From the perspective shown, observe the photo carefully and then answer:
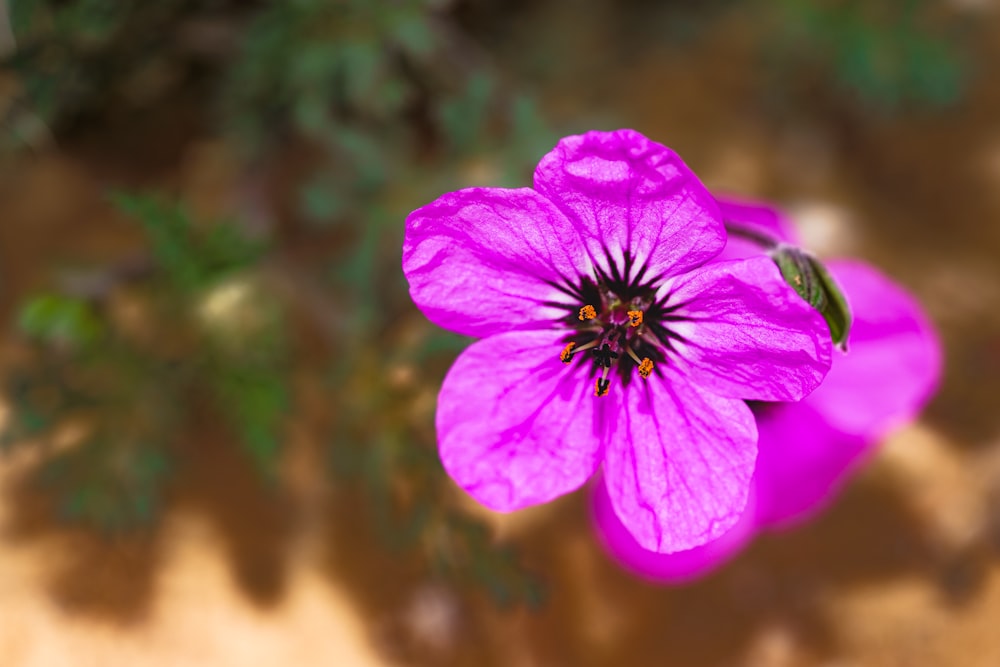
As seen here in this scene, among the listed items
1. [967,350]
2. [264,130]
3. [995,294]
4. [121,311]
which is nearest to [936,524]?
[967,350]

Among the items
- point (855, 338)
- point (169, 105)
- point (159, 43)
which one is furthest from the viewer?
point (169, 105)

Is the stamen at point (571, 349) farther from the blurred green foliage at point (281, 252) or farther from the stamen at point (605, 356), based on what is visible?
the blurred green foliage at point (281, 252)

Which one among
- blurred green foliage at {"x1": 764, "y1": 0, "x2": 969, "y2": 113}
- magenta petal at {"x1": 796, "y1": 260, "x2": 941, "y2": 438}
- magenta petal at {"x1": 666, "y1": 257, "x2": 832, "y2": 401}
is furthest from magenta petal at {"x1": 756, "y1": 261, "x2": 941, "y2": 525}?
blurred green foliage at {"x1": 764, "y1": 0, "x2": 969, "y2": 113}

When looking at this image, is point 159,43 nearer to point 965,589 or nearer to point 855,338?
point 855,338

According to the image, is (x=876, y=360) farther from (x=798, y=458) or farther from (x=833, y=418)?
(x=798, y=458)

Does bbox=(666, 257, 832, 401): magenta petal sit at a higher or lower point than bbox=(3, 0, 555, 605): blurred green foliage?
lower

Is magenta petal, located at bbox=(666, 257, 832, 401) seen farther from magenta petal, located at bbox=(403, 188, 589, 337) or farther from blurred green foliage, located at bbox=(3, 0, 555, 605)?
blurred green foliage, located at bbox=(3, 0, 555, 605)
